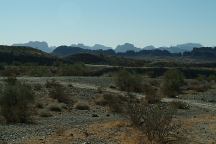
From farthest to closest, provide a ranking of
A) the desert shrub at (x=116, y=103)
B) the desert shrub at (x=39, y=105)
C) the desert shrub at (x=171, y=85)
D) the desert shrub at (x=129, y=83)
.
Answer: the desert shrub at (x=129, y=83), the desert shrub at (x=171, y=85), the desert shrub at (x=39, y=105), the desert shrub at (x=116, y=103)

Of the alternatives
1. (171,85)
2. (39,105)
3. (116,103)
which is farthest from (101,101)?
(171,85)

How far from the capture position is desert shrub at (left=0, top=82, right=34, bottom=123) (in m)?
28.5

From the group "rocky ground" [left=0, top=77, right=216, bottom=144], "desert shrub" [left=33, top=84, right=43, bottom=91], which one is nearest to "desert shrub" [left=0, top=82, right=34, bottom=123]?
"rocky ground" [left=0, top=77, right=216, bottom=144]

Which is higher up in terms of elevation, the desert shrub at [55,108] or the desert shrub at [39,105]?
the desert shrub at [39,105]

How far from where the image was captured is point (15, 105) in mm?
29281

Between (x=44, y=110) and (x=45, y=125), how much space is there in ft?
23.8

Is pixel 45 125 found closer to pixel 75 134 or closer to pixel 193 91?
pixel 75 134

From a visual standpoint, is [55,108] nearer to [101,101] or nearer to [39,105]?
[39,105]

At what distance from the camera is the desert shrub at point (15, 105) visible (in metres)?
28.5

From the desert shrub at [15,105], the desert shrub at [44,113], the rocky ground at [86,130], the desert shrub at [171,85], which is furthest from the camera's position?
the desert shrub at [171,85]

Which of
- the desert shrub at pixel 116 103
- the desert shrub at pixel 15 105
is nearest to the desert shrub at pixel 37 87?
the desert shrub at pixel 116 103

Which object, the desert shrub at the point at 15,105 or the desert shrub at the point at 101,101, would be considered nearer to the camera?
the desert shrub at the point at 15,105

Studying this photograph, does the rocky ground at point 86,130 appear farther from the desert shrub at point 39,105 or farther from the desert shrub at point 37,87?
the desert shrub at point 37,87

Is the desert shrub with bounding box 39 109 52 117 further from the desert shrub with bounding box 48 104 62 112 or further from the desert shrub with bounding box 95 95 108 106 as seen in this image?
the desert shrub with bounding box 95 95 108 106
